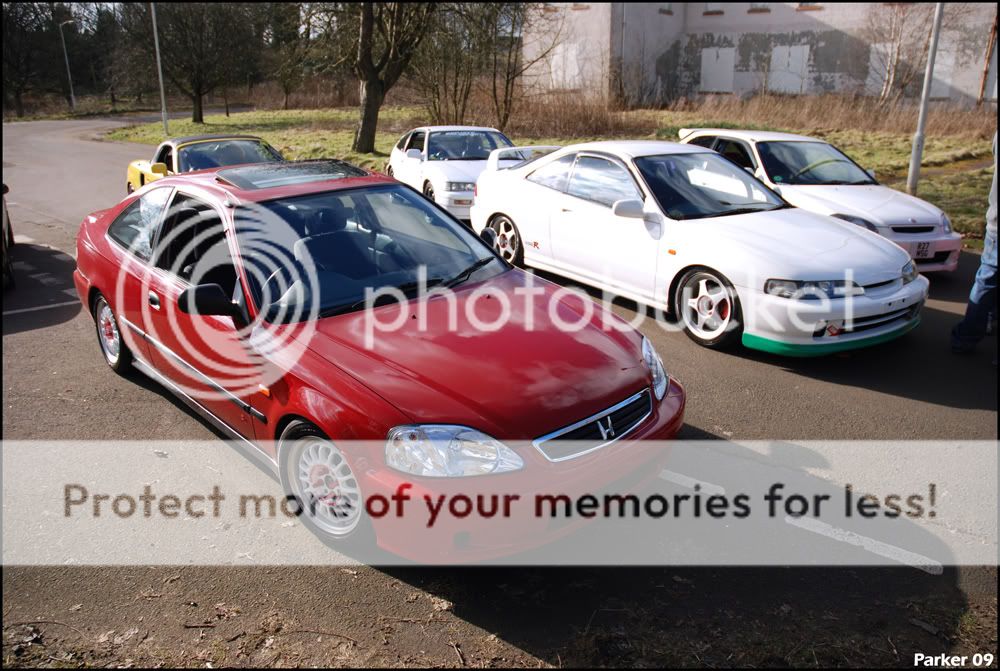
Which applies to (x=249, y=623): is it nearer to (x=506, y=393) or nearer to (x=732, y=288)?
(x=506, y=393)

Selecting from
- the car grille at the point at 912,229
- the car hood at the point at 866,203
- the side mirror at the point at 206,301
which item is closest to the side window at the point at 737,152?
the car hood at the point at 866,203

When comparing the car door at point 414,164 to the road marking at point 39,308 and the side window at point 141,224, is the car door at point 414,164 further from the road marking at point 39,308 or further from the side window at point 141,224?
the side window at point 141,224

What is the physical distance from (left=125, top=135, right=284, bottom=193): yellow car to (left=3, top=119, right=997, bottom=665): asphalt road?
249 cm

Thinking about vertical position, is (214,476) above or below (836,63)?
below

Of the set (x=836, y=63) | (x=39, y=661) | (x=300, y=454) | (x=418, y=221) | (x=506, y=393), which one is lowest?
(x=39, y=661)

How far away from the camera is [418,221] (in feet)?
15.6

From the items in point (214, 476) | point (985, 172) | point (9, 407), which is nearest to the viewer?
point (214, 476)

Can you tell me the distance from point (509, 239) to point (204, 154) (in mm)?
6045

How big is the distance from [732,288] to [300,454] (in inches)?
153

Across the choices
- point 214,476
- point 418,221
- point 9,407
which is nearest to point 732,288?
point 418,221

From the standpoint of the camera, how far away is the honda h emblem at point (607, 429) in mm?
3393

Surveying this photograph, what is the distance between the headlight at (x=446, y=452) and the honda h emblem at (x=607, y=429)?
17.8 inches

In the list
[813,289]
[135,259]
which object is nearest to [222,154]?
[135,259]

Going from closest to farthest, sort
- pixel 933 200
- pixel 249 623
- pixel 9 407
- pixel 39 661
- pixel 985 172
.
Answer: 1. pixel 39 661
2. pixel 249 623
3. pixel 9 407
4. pixel 933 200
5. pixel 985 172
